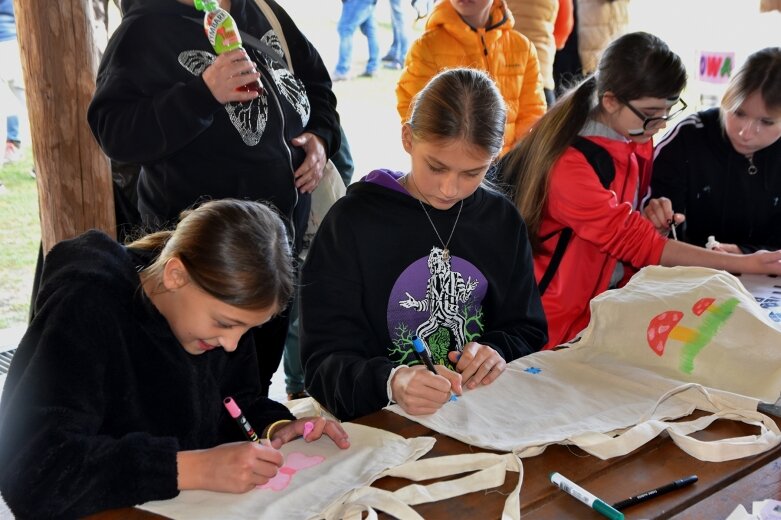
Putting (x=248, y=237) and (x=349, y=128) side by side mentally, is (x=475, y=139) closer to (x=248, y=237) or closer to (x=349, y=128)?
(x=248, y=237)

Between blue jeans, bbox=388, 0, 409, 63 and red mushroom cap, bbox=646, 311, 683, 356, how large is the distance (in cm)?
753

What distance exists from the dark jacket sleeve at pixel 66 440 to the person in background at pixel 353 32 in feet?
25.2

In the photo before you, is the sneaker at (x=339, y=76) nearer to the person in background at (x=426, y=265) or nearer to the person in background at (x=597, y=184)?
the person in background at (x=597, y=184)

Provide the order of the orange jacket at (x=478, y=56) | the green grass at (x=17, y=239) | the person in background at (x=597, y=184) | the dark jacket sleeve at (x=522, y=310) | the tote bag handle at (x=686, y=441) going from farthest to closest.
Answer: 1. the green grass at (x=17, y=239)
2. the orange jacket at (x=478, y=56)
3. the person in background at (x=597, y=184)
4. the dark jacket sleeve at (x=522, y=310)
5. the tote bag handle at (x=686, y=441)

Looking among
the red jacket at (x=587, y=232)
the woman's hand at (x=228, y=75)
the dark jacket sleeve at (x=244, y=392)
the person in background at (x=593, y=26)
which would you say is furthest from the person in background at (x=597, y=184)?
the person in background at (x=593, y=26)

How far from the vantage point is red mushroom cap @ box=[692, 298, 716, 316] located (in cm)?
182

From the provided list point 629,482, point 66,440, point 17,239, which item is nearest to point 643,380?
point 629,482

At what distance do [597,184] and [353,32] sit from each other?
6797 mm

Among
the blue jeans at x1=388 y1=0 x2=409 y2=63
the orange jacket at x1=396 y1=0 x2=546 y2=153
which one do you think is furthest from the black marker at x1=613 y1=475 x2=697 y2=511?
the blue jeans at x1=388 y1=0 x2=409 y2=63

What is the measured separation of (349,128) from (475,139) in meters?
6.71

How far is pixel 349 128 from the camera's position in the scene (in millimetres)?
8477

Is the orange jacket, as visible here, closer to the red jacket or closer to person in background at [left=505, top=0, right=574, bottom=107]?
person in background at [left=505, top=0, right=574, bottom=107]

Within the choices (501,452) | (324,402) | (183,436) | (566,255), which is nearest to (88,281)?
(183,436)

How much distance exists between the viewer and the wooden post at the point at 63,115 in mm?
2537
